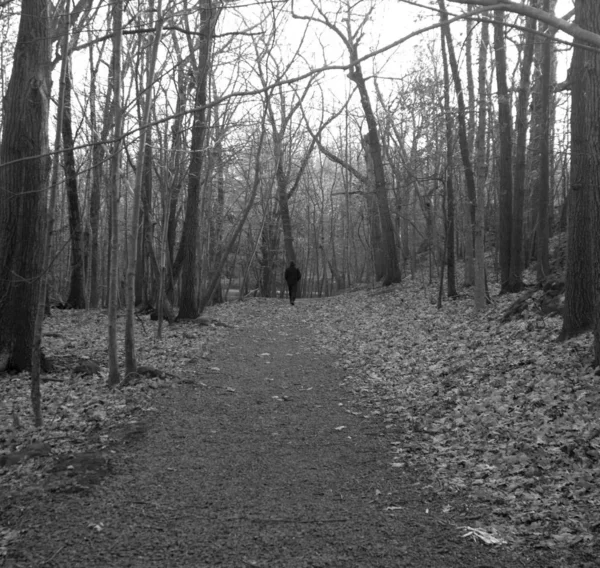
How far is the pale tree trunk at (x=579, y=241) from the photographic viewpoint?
870 centimetres

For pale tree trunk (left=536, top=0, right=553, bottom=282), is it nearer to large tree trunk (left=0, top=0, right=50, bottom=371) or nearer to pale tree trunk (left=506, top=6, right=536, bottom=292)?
pale tree trunk (left=506, top=6, right=536, bottom=292)

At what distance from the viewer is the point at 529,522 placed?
14.0 feet

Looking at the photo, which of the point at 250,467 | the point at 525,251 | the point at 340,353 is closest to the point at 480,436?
the point at 250,467

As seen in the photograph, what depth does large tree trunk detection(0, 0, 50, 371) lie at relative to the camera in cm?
943

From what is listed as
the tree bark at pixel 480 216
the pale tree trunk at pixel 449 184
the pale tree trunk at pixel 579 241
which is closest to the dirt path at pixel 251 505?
the pale tree trunk at pixel 579 241

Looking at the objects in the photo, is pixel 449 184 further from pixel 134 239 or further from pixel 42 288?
pixel 42 288

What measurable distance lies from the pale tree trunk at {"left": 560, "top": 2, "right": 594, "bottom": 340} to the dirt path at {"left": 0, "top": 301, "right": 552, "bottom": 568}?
11.5 feet

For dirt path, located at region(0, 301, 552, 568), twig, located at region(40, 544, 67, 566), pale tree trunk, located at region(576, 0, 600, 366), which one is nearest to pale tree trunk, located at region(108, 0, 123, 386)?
dirt path, located at region(0, 301, 552, 568)

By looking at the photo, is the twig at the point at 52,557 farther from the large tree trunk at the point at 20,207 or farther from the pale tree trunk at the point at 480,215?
the pale tree trunk at the point at 480,215

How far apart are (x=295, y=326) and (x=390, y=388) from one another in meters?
9.50

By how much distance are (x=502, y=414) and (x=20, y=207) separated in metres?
7.93

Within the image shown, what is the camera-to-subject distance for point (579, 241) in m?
8.96

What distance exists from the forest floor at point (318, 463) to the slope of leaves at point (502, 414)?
0.08 ft

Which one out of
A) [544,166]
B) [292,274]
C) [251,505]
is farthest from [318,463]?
[292,274]
